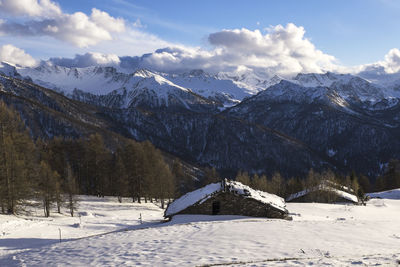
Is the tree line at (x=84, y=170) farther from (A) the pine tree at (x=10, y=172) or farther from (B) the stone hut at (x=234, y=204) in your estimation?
(B) the stone hut at (x=234, y=204)

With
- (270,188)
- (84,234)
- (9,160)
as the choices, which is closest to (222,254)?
(84,234)

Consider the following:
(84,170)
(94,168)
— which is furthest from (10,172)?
(84,170)

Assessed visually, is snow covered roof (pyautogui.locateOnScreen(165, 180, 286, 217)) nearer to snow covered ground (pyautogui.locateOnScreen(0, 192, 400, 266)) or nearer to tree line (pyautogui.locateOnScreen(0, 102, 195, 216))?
snow covered ground (pyautogui.locateOnScreen(0, 192, 400, 266))

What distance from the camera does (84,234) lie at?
27.7m

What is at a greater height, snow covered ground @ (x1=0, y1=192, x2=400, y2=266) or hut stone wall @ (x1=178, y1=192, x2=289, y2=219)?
hut stone wall @ (x1=178, y1=192, x2=289, y2=219)

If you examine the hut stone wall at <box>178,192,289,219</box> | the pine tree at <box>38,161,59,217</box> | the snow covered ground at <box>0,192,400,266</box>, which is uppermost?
the pine tree at <box>38,161,59,217</box>

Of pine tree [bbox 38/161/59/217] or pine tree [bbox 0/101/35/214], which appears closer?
pine tree [bbox 0/101/35/214]

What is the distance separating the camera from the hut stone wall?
97.0ft

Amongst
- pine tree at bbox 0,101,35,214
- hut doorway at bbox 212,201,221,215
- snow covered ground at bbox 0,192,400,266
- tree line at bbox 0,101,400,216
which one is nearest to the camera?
snow covered ground at bbox 0,192,400,266

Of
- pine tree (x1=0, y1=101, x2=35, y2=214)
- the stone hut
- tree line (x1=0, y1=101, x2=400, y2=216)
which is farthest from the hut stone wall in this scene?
pine tree (x1=0, y1=101, x2=35, y2=214)

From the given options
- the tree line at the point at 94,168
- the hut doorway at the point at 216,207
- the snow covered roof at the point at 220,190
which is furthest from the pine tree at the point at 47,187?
the hut doorway at the point at 216,207

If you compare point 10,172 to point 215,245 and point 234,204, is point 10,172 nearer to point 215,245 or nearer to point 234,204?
point 234,204

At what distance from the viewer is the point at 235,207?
1176 inches

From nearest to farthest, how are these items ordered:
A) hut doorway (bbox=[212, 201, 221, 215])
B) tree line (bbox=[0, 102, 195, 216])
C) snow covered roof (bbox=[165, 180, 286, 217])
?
snow covered roof (bbox=[165, 180, 286, 217]) < hut doorway (bbox=[212, 201, 221, 215]) < tree line (bbox=[0, 102, 195, 216])
